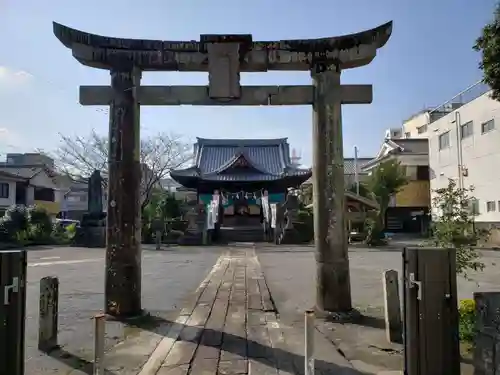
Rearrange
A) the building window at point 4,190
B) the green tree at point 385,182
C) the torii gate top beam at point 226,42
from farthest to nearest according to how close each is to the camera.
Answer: the building window at point 4,190, the green tree at point 385,182, the torii gate top beam at point 226,42

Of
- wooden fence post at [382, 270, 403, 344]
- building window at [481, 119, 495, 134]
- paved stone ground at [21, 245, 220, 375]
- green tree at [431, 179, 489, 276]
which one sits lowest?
paved stone ground at [21, 245, 220, 375]

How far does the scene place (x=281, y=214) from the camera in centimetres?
3169

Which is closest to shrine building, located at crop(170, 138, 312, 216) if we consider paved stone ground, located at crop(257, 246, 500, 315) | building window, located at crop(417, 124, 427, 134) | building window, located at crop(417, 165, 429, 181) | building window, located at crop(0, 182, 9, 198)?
building window, located at crop(417, 165, 429, 181)

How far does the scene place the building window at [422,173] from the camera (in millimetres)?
45328

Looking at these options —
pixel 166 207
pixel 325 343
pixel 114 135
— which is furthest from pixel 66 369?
pixel 166 207

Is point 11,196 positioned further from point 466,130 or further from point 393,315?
point 393,315

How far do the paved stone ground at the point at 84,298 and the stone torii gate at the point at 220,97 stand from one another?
0.88 metres

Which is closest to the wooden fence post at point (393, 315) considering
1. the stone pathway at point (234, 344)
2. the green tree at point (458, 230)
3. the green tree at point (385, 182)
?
the stone pathway at point (234, 344)

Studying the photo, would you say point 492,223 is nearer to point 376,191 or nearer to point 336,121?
point 376,191

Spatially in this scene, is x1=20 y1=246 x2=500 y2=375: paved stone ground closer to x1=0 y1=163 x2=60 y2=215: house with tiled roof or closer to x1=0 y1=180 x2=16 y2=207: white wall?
x1=0 y1=163 x2=60 y2=215: house with tiled roof

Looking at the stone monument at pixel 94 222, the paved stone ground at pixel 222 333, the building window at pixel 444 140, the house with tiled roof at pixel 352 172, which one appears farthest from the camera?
the house with tiled roof at pixel 352 172

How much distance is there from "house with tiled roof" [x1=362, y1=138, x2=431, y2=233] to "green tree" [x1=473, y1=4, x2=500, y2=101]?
38593mm

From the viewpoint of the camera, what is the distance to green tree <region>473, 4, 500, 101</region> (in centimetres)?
679

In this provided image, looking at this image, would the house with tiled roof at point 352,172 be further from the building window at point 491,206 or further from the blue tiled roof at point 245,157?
the building window at point 491,206
